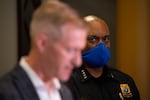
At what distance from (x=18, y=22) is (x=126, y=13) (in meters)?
0.83

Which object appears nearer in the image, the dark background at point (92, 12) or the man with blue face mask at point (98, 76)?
the man with blue face mask at point (98, 76)

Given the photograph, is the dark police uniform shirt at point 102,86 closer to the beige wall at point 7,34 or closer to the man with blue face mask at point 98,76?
the man with blue face mask at point 98,76

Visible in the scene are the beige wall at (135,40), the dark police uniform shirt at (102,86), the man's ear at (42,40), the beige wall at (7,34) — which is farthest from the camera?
the beige wall at (7,34)

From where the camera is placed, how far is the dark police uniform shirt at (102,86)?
194cm

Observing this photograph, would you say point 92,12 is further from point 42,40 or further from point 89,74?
point 42,40

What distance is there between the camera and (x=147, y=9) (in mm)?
2590

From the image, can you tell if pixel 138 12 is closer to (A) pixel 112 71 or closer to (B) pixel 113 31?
(B) pixel 113 31

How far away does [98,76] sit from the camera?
6.66 feet

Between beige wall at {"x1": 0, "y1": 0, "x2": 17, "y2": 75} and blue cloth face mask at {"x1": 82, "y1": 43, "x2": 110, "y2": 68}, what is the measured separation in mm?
967

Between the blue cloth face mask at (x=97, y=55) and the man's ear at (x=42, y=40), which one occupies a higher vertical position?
the man's ear at (x=42, y=40)

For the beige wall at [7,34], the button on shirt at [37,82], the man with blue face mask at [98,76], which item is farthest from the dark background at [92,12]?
the button on shirt at [37,82]

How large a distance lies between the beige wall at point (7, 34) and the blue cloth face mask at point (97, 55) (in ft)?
3.17

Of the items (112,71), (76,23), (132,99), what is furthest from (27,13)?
(76,23)

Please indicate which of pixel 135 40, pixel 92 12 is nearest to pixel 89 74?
pixel 135 40
